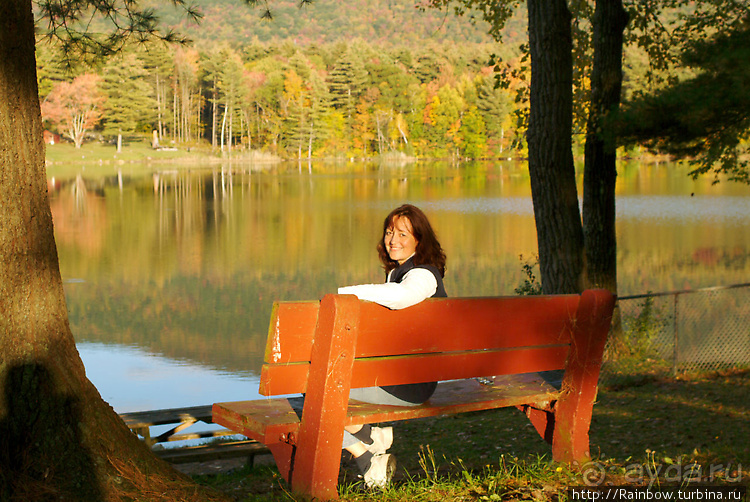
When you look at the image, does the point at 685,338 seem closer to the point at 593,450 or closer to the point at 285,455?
the point at 593,450

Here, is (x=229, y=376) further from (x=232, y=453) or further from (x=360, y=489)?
(x=360, y=489)

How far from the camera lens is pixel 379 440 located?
3434 millimetres

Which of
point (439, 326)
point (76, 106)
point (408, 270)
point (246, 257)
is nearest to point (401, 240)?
point (408, 270)

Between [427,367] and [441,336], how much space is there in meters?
0.13

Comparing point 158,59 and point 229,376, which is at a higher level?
point 158,59

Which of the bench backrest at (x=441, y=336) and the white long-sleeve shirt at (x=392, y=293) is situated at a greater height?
the white long-sleeve shirt at (x=392, y=293)

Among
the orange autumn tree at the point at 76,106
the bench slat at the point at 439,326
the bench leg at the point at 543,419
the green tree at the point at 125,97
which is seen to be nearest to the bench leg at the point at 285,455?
the bench slat at the point at 439,326

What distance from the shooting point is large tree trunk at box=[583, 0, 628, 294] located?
8.05m

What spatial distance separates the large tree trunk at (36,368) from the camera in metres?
2.95

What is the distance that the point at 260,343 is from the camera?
10609mm

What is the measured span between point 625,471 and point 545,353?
0.64m

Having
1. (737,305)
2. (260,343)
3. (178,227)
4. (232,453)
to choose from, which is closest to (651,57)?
(737,305)

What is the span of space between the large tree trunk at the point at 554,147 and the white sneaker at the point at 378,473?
170 inches

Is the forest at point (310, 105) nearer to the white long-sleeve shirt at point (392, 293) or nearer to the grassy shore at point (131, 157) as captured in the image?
the grassy shore at point (131, 157)
